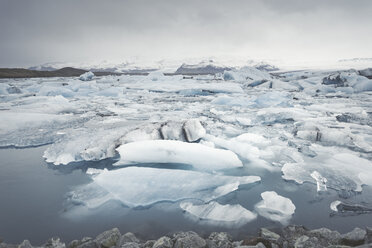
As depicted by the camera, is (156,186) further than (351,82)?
No

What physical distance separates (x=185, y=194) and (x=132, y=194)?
0.44 metres

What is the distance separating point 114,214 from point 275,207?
3.97ft

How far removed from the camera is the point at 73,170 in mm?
2455

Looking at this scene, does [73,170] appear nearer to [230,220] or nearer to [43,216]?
[43,216]

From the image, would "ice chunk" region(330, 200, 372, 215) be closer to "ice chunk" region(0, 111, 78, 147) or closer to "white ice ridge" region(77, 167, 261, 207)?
"white ice ridge" region(77, 167, 261, 207)

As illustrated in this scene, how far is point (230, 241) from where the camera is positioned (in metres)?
1.41

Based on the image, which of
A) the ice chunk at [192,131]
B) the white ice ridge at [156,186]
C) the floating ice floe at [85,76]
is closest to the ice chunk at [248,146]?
the ice chunk at [192,131]

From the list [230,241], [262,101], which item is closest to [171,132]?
[230,241]

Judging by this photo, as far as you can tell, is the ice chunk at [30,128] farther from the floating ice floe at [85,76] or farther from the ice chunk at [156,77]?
the floating ice floe at [85,76]

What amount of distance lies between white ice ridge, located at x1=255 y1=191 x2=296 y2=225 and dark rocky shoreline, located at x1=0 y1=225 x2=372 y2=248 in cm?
21

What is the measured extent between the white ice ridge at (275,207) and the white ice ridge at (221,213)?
0.11m

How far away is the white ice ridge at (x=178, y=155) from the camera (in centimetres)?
239

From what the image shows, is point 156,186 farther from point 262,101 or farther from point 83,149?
point 262,101

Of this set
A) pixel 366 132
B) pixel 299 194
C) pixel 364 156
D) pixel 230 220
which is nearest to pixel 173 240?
pixel 230 220
